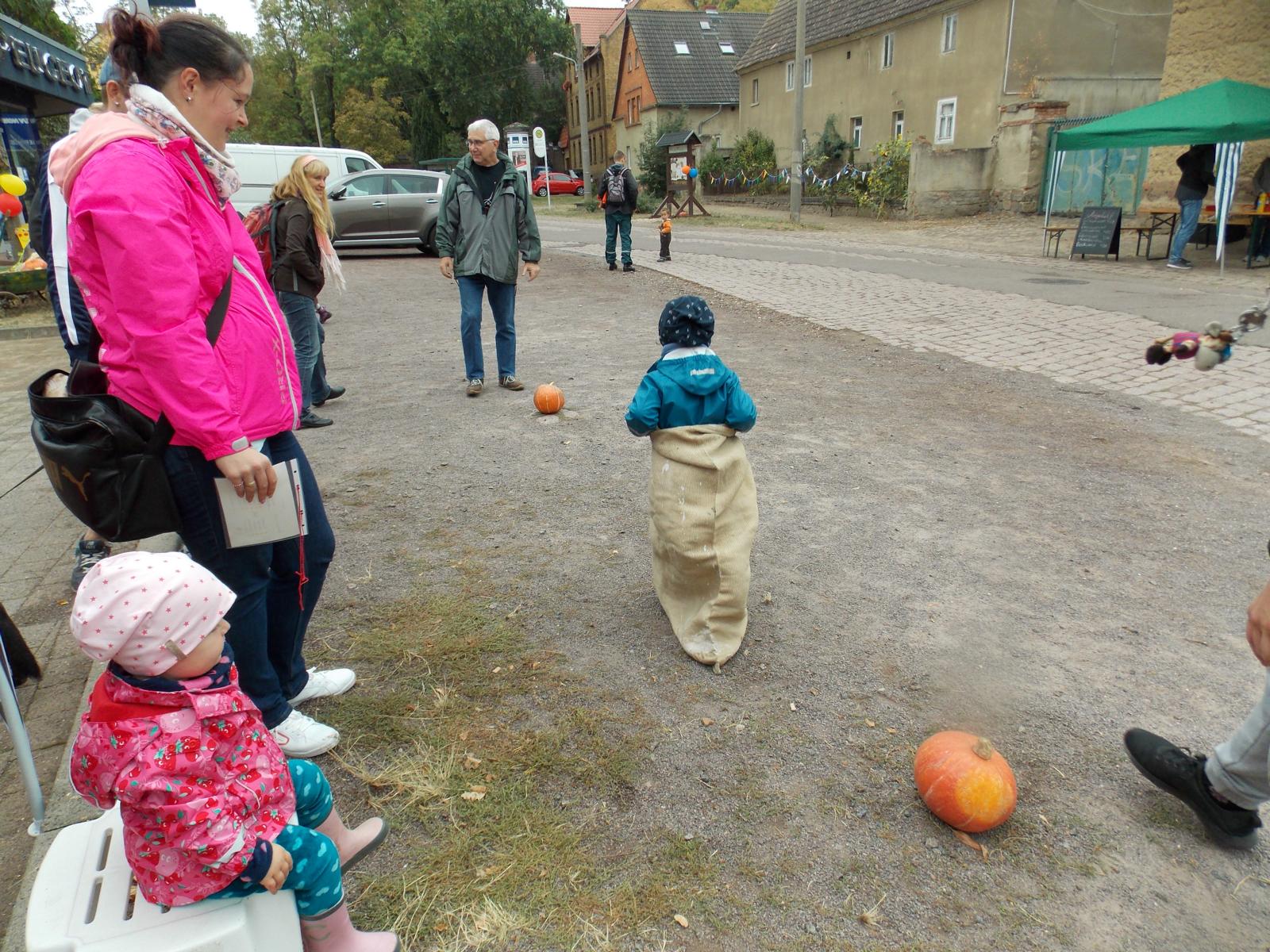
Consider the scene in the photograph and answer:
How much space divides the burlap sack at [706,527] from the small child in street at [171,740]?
1.82m

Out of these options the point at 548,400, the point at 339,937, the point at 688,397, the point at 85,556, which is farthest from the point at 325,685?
the point at 548,400

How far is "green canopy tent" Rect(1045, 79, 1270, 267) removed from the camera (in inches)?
483

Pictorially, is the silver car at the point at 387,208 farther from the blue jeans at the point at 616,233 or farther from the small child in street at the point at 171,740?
the small child in street at the point at 171,740

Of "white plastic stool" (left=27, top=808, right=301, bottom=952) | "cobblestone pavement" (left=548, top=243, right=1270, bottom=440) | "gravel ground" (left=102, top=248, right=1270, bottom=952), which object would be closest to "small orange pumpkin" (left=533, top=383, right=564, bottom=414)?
"gravel ground" (left=102, top=248, right=1270, bottom=952)

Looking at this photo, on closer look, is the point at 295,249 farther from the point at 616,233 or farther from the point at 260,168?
the point at 260,168

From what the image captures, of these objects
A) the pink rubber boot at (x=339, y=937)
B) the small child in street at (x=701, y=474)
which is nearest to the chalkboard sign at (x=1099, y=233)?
the small child in street at (x=701, y=474)

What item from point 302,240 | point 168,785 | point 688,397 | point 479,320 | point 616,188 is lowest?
point 168,785

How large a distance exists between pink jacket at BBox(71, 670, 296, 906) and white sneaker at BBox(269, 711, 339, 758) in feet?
3.34

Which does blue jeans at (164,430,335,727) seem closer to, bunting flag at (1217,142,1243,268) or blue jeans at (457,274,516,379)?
blue jeans at (457,274,516,379)

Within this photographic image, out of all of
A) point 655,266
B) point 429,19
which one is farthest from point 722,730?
point 429,19

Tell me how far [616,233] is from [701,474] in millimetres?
11935

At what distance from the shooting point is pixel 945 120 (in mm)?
26891

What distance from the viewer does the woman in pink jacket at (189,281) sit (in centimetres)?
202

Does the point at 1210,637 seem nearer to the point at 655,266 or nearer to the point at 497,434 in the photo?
the point at 497,434
